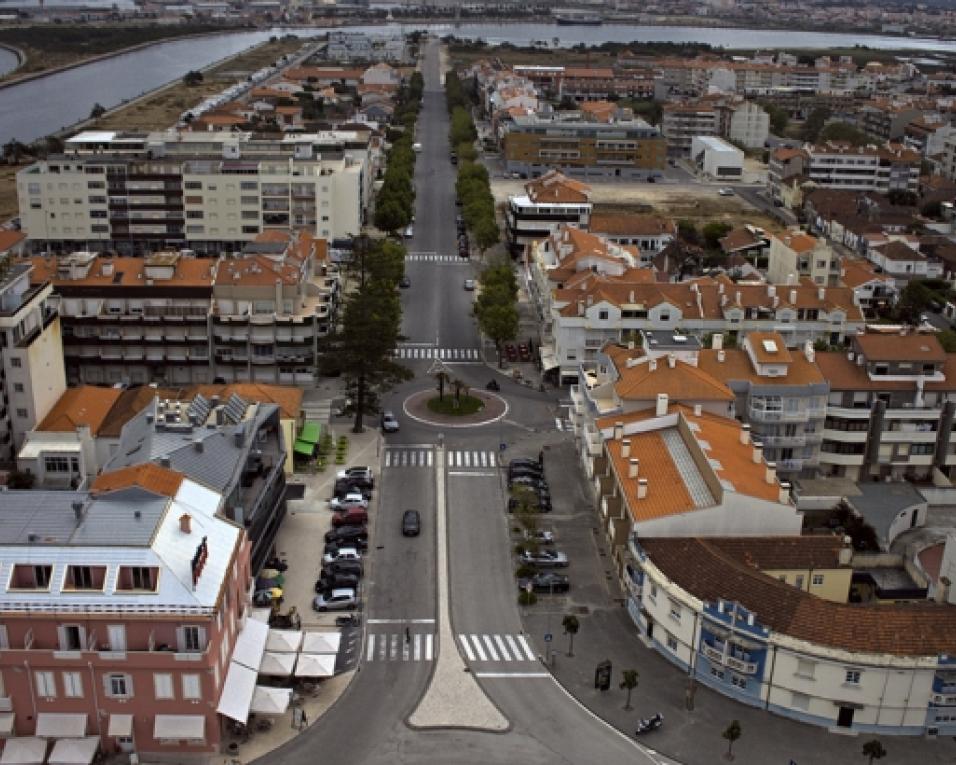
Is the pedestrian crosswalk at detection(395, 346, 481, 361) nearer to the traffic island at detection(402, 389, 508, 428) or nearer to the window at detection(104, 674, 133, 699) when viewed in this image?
the traffic island at detection(402, 389, 508, 428)

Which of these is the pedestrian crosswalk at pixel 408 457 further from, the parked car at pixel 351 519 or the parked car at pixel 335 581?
the parked car at pixel 335 581

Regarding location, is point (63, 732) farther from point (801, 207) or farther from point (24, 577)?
point (801, 207)

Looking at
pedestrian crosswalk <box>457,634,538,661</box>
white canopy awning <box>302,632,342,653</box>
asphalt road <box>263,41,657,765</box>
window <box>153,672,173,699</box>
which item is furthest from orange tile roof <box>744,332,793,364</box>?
window <box>153,672,173,699</box>

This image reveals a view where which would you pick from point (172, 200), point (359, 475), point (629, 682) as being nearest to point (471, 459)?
point (359, 475)

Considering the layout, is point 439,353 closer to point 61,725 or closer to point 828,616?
point 828,616

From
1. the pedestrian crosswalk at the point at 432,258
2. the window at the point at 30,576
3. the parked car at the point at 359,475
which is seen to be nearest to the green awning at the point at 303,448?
the parked car at the point at 359,475

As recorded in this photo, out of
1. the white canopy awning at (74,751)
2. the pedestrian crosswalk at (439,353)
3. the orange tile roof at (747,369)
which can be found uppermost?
the orange tile roof at (747,369)
